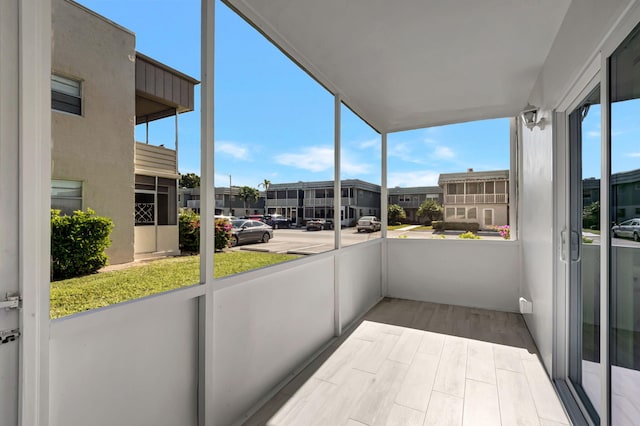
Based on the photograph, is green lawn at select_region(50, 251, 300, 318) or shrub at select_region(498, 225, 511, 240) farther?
shrub at select_region(498, 225, 511, 240)

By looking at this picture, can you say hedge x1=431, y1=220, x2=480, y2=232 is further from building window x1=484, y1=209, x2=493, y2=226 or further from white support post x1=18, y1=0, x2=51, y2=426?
white support post x1=18, y1=0, x2=51, y2=426

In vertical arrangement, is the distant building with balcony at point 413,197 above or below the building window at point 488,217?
above

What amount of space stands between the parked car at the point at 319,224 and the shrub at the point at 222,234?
3.62 feet

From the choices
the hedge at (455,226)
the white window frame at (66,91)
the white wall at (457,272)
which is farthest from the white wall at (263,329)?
the hedge at (455,226)

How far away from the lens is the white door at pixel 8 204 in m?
0.84

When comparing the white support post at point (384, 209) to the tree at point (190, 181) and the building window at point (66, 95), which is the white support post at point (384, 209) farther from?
the building window at point (66, 95)

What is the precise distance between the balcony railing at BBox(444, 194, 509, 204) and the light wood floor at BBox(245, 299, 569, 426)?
1572 millimetres

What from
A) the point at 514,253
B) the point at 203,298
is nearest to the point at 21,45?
the point at 203,298

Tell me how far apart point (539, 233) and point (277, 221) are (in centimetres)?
223

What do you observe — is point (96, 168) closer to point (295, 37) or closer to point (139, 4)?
point (139, 4)

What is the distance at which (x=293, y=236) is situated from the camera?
8.11ft

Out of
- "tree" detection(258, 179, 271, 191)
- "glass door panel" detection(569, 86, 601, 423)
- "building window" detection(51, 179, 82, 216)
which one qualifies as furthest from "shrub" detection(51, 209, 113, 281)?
"glass door panel" detection(569, 86, 601, 423)

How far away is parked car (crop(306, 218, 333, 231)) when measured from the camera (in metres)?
2.81

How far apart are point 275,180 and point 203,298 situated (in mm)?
996
